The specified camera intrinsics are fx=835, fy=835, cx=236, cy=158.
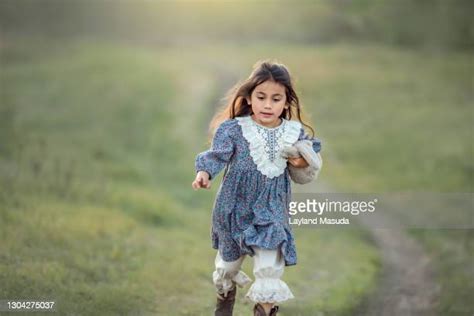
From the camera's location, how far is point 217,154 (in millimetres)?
4574

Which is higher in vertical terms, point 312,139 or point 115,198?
point 115,198

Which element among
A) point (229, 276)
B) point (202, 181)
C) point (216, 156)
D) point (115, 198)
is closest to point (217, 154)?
Result: point (216, 156)

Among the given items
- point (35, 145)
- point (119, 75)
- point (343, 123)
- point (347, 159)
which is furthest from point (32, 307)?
point (119, 75)

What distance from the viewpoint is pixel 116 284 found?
20.2ft

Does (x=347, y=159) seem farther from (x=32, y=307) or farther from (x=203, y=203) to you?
(x=32, y=307)

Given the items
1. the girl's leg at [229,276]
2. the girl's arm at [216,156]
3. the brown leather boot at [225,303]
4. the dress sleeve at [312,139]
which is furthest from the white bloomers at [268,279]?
the dress sleeve at [312,139]

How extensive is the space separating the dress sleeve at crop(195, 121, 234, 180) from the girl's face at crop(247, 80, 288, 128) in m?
0.20

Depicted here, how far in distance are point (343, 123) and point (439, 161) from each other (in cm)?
284

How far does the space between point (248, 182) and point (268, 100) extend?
468 mm

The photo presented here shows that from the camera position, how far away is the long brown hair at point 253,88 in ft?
15.2

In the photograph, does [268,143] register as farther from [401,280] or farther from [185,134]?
[185,134]

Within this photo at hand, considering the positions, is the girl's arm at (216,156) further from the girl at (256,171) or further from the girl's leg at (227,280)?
the girl's leg at (227,280)

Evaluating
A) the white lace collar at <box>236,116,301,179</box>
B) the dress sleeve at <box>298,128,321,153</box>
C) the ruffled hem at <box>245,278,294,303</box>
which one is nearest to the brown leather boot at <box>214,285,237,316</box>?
the ruffled hem at <box>245,278,294,303</box>

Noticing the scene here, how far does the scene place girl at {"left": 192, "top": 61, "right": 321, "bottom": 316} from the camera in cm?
454
